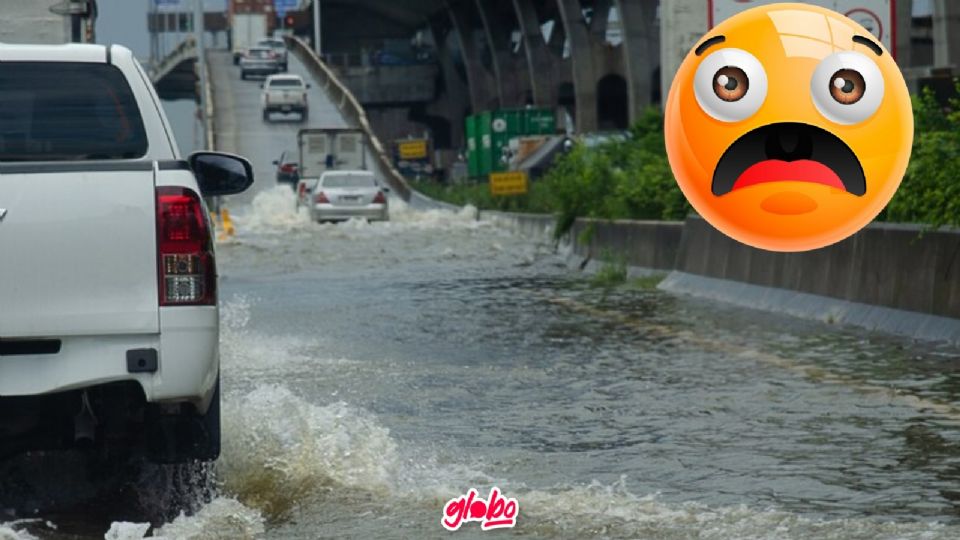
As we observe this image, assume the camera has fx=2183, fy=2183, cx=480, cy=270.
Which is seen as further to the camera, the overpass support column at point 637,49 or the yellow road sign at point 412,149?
the yellow road sign at point 412,149

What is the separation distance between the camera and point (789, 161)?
28.0 feet

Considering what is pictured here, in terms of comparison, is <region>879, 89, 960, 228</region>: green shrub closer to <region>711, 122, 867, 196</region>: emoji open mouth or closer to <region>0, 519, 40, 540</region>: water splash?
<region>711, 122, 867, 196</region>: emoji open mouth

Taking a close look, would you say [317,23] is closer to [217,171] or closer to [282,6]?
[282,6]

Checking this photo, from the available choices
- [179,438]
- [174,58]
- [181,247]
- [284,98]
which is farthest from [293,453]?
[174,58]

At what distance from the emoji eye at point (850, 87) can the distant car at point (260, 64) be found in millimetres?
113073

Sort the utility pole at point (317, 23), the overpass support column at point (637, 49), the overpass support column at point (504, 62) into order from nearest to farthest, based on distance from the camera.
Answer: the overpass support column at point (637, 49), the overpass support column at point (504, 62), the utility pole at point (317, 23)

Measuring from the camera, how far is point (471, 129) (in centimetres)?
8644

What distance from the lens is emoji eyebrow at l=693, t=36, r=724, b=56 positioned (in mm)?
8359

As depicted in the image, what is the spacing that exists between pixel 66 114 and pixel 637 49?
84378 millimetres

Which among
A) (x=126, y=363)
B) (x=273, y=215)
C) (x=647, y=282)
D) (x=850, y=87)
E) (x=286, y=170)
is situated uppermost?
(x=850, y=87)

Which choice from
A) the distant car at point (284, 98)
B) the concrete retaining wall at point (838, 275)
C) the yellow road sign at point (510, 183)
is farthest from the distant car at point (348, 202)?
the distant car at point (284, 98)

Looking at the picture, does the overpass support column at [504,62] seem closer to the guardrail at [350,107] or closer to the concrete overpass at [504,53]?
the concrete overpass at [504,53]

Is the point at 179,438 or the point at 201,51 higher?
the point at 201,51

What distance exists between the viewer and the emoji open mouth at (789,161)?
8.40m
